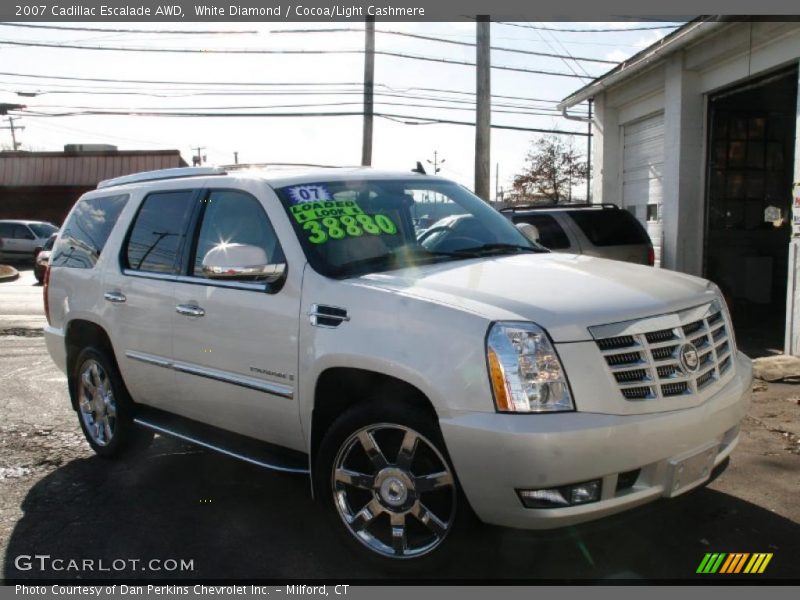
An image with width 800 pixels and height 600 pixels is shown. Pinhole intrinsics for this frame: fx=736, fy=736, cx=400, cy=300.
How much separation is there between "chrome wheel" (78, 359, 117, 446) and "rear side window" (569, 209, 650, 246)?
654 centimetres

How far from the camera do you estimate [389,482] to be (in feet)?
10.9

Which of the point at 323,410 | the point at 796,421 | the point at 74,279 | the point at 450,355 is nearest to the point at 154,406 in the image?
the point at 74,279

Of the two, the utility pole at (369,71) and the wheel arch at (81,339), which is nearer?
the wheel arch at (81,339)

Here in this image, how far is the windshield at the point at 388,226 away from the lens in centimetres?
379

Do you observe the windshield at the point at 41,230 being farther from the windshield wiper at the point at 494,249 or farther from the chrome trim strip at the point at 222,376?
the windshield wiper at the point at 494,249

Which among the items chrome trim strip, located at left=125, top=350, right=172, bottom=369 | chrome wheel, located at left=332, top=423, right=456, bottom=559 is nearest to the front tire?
chrome wheel, located at left=332, top=423, right=456, bottom=559

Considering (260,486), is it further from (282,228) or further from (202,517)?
(282,228)

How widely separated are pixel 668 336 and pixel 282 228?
1987mm

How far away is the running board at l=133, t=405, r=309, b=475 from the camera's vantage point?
3.81 metres

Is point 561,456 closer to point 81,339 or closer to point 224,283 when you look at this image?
point 224,283

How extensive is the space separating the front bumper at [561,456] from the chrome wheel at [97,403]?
10.2ft

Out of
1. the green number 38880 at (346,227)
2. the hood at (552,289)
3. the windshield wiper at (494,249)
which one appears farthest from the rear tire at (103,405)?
the windshield wiper at (494,249)

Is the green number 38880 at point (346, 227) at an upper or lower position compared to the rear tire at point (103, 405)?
upper

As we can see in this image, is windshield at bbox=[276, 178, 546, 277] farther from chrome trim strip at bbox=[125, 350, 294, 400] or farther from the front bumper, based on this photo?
the front bumper
